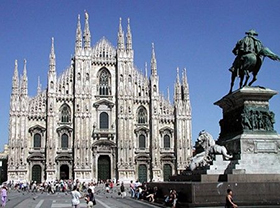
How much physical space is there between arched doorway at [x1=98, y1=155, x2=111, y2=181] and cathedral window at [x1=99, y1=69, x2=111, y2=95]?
8.62m

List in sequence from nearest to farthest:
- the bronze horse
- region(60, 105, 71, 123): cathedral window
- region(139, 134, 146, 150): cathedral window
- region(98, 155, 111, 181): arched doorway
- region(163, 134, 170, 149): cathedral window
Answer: the bronze horse < region(60, 105, 71, 123): cathedral window < region(98, 155, 111, 181): arched doorway < region(139, 134, 146, 150): cathedral window < region(163, 134, 170, 149): cathedral window

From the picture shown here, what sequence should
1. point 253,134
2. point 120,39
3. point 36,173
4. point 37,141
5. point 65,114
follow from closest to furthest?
1. point 253,134
2. point 36,173
3. point 37,141
4. point 65,114
5. point 120,39

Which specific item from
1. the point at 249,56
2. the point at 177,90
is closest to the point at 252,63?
the point at 249,56

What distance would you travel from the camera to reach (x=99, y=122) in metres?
61.8

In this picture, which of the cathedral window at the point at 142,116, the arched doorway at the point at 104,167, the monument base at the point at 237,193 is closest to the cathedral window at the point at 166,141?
the cathedral window at the point at 142,116

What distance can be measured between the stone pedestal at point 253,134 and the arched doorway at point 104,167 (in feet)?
141

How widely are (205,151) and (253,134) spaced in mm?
2326

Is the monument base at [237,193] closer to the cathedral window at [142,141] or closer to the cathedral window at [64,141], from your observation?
the cathedral window at [64,141]

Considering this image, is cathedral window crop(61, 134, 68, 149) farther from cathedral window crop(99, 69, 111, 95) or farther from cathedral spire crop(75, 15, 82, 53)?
cathedral spire crop(75, 15, 82, 53)

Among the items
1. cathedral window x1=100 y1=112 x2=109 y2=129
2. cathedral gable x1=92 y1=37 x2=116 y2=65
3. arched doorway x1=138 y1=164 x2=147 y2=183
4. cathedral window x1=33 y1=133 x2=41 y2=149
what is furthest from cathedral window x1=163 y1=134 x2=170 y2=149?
cathedral window x1=33 y1=133 x2=41 y2=149

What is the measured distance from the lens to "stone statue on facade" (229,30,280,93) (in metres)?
19.5

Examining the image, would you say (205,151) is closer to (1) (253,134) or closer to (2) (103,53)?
(1) (253,134)

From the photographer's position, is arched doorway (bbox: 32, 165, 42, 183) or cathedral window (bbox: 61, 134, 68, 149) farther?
cathedral window (bbox: 61, 134, 68, 149)

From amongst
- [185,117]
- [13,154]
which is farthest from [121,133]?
[13,154]
